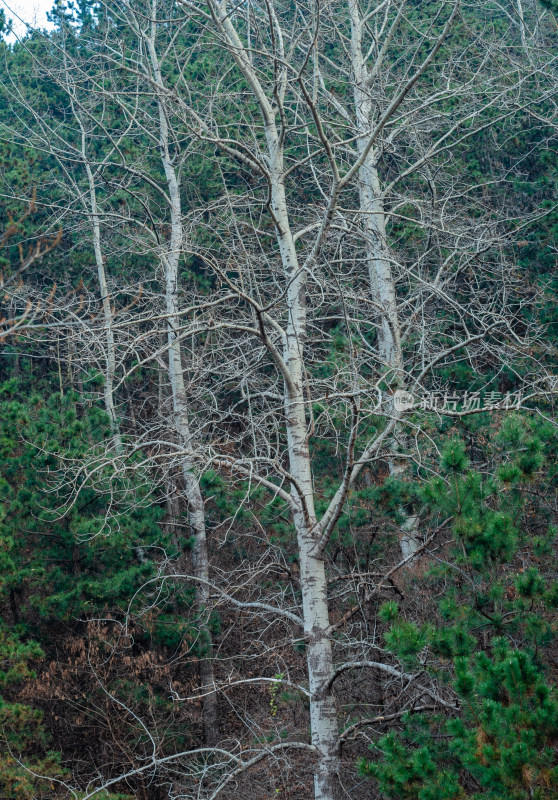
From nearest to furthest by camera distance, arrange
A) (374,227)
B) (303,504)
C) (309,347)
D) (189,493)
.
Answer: (303,504)
(309,347)
(374,227)
(189,493)

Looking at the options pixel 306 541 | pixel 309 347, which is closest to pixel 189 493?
pixel 309 347

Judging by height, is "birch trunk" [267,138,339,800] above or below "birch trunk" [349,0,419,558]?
below

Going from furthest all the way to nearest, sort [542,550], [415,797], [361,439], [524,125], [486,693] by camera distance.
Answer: [524,125] < [361,439] < [542,550] < [415,797] < [486,693]

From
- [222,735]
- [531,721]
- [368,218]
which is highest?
[368,218]

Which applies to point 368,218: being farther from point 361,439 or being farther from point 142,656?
point 142,656

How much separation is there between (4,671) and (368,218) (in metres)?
6.63

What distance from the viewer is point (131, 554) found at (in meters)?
9.43

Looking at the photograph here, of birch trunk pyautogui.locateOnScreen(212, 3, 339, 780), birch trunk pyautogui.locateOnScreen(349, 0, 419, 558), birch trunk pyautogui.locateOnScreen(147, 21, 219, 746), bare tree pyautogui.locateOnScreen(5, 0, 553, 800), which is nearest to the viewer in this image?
bare tree pyautogui.locateOnScreen(5, 0, 553, 800)

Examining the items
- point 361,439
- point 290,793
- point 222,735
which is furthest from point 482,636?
point 222,735

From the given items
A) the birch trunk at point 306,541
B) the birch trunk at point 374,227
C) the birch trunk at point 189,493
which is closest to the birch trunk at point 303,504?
the birch trunk at point 306,541

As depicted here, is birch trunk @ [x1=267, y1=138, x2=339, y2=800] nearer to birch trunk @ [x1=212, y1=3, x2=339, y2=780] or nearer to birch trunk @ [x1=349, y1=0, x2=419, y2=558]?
birch trunk @ [x1=212, y1=3, x2=339, y2=780]

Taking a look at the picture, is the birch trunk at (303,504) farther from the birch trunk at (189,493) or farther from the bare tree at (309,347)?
the birch trunk at (189,493)

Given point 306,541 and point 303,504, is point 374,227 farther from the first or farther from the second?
point 306,541

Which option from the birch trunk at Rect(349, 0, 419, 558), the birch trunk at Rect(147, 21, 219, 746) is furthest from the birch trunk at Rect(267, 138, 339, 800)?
the birch trunk at Rect(147, 21, 219, 746)
